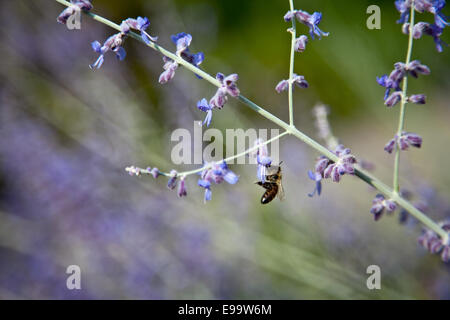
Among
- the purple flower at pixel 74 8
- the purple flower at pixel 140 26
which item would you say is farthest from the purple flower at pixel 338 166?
the purple flower at pixel 74 8

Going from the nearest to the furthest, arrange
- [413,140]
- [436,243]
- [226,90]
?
[226,90], [413,140], [436,243]

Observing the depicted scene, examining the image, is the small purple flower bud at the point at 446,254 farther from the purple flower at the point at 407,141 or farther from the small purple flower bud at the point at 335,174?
the small purple flower bud at the point at 335,174

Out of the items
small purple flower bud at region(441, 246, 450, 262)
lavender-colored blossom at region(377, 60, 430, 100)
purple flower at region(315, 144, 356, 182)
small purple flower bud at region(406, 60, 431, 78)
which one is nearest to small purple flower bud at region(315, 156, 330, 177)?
purple flower at region(315, 144, 356, 182)

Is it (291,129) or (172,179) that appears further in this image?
(172,179)

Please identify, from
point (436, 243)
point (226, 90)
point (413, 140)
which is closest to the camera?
point (226, 90)

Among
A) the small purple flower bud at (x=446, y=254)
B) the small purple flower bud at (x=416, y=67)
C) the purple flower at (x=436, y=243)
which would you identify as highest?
the small purple flower bud at (x=416, y=67)

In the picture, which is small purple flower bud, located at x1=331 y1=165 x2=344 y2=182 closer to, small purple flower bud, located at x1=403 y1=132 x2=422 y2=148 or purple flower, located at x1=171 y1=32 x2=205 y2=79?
small purple flower bud, located at x1=403 y1=132 x2=422 y2=148

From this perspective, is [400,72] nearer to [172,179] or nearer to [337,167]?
[337,167]

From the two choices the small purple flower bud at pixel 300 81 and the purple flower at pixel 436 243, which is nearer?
the small purple flower bud at pixel 300 81

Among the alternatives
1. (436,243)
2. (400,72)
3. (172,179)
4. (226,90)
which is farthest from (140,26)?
(436,243)

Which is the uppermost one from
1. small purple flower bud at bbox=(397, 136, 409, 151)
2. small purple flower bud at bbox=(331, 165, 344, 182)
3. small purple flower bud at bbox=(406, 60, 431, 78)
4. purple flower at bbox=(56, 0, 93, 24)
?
purple flower at bbox=(56, 0, 93, 24)

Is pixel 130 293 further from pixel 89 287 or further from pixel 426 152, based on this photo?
pixel 426 152

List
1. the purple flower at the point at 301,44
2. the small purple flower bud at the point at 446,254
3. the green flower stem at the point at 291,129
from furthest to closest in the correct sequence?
the small purple flower bud at the point at 446,254 < the purple flower at the point at 301,44 < the green flower stem at the point at 291,129
